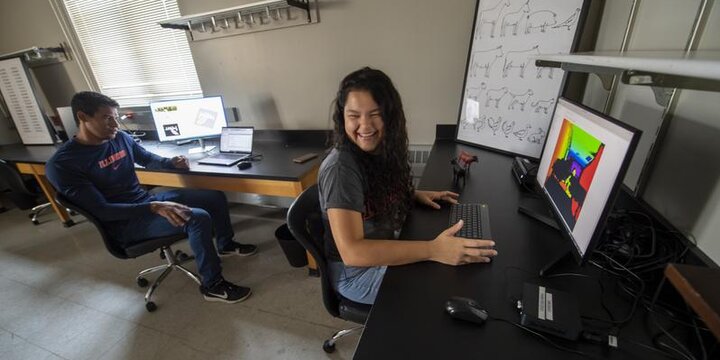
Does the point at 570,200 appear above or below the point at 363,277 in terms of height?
above

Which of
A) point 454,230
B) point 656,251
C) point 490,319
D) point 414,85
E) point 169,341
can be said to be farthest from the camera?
point 414,85

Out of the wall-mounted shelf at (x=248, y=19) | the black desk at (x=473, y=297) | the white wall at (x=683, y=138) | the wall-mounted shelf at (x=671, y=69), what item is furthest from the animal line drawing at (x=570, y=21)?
the wall-mounted shelf at (x=248, y=19)

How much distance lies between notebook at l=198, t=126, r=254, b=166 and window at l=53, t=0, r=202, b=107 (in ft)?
2.88

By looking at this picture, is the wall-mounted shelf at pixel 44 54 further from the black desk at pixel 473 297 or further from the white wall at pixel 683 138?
the white wall at pixel 683 138

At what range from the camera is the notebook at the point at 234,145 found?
208 cm

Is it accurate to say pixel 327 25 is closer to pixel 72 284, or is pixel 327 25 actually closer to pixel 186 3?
pixel 186 3

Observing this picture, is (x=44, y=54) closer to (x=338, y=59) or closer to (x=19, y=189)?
(x=19, y=189)

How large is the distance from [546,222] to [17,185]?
4313 mm

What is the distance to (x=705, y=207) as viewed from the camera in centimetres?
71

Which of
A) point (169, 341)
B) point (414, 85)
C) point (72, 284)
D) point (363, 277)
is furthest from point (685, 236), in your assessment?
point (72, 284)

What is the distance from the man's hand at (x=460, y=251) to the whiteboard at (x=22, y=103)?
4.45 meters

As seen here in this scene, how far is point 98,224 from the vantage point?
61.7 inches

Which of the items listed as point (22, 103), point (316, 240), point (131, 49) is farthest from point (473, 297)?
point (22, 103)

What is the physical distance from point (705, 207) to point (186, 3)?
3155 millimetres
